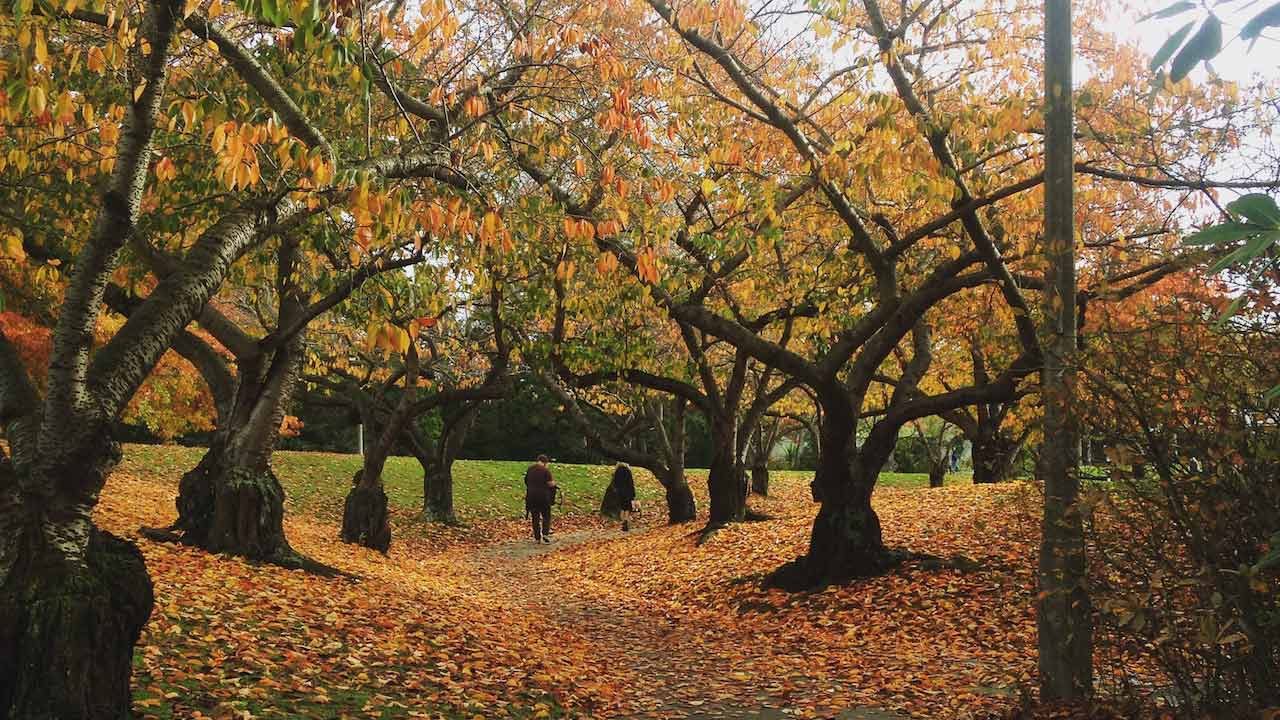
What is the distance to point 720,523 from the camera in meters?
18.5

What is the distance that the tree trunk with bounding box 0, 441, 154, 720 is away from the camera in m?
4.57

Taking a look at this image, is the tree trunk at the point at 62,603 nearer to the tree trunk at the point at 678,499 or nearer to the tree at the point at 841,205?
the tree at the point at 841,205

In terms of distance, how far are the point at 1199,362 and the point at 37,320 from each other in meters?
17.5

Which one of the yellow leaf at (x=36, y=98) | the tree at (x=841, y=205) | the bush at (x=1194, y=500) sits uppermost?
the tree at (x=841, y=205)

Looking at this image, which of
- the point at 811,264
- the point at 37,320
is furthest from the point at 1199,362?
the point at 37,320

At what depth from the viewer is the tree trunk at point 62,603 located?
4.57m

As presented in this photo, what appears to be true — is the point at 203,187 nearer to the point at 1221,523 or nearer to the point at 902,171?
the point at 902,171

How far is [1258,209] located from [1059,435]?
4.51 m

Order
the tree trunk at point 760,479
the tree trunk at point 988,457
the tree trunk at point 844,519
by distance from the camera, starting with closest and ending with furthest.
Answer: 1. the tree trunk at point 844,519
2. the tree trunk at point 988,457
3. the tree trunk at point 760,479

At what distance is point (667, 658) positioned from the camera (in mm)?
9859

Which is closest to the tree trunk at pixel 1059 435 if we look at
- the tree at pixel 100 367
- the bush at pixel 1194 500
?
the bush at pixel 1194 500

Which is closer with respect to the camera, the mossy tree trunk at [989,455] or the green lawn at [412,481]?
the mossy tree trunk at [989,455]

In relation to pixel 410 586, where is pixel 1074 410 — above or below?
above

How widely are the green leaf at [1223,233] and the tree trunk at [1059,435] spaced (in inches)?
156
